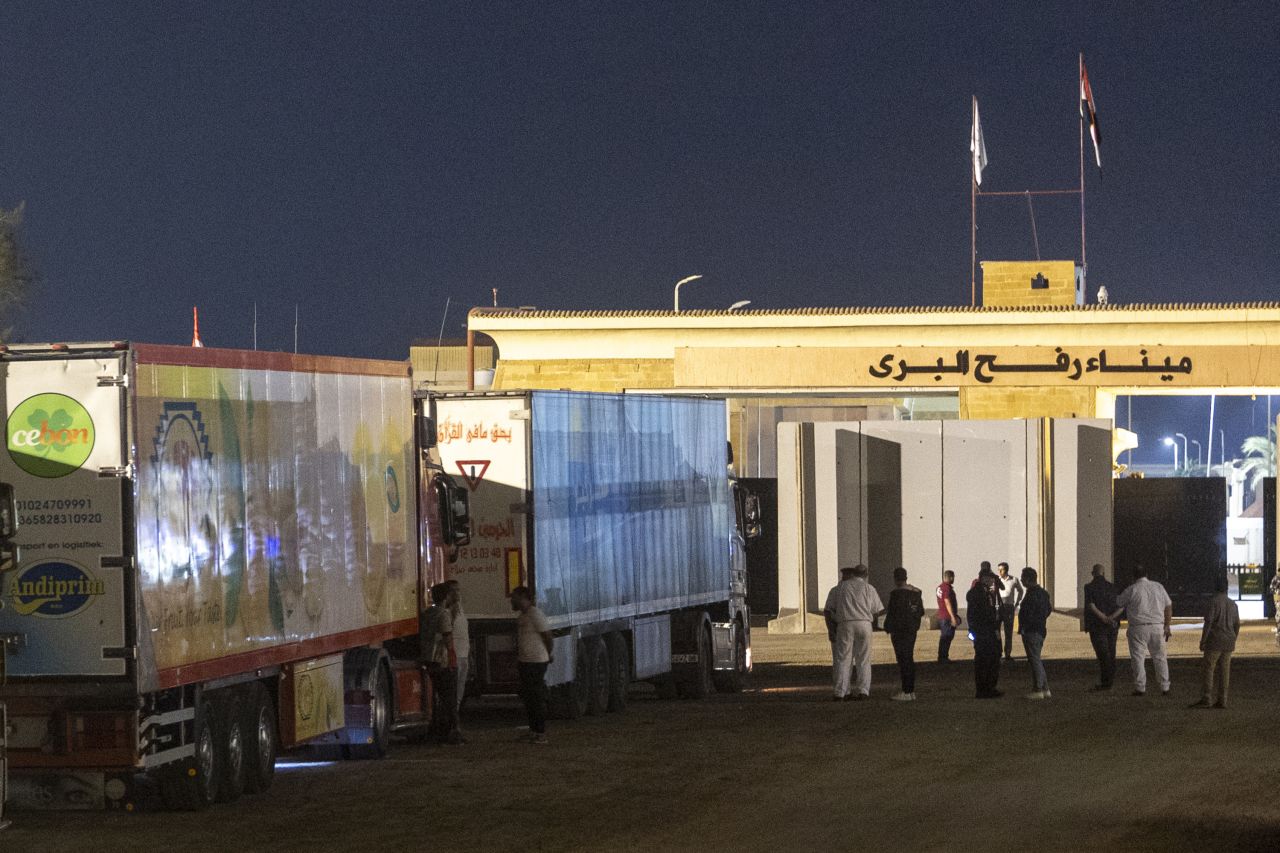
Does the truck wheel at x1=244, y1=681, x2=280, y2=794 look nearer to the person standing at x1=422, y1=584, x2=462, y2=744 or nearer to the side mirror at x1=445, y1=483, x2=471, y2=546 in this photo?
the person standing at x1=422, y1=584, x2=462, y2=744

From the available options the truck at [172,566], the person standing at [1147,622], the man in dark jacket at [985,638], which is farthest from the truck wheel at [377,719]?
the person standing at [1147,622]

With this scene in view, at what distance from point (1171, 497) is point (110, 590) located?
100 feet

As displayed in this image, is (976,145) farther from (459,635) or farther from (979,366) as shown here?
(459,635)

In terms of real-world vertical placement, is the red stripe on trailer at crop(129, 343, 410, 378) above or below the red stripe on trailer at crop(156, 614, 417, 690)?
above

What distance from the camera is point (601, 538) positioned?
23.8 m

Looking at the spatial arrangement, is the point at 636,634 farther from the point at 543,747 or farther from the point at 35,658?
the point at 35,658

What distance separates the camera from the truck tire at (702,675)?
27.0 metres

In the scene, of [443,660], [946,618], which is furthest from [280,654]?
[946,618]

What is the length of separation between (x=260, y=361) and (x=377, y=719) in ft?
13.8

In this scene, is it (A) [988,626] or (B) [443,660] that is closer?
(B) [443,660]

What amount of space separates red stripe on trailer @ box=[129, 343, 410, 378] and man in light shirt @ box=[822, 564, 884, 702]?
7126 mm

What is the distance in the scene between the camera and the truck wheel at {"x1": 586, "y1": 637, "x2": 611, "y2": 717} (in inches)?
923

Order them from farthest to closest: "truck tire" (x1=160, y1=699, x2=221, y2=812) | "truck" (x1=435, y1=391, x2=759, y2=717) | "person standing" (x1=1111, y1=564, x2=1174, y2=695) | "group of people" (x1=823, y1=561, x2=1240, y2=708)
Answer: "person standing" (x1=1111, y1=564, x2=1174, y2=695), "group of people" (x1=823, y1=561, x2=1240, y2=708), "truck" (x1=435, y1=391, x2=759, y2=717), "truck tire" (x1=160, y1=699, x2=221, y2=812)

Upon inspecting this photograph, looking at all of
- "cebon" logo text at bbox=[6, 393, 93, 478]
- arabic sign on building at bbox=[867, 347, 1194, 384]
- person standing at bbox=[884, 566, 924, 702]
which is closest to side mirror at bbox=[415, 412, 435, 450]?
"cebon" logo text at bbox=[6, 393, 93, 478]
